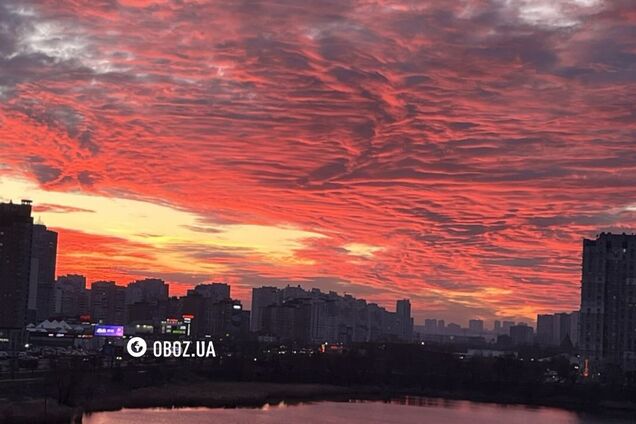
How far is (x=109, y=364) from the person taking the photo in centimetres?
10238

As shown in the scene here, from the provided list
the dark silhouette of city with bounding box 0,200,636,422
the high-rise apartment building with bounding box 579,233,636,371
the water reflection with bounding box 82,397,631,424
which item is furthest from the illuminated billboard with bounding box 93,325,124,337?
the high-rise apartment building with bounding box 579,233,636,371

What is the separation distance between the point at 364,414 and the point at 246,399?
49.1ft

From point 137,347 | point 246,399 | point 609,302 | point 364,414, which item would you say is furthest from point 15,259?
point 364,414

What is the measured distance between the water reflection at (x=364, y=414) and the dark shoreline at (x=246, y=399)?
7.73 ft

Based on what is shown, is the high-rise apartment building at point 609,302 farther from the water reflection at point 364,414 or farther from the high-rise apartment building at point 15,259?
the high-rise apartment building at point 15,259

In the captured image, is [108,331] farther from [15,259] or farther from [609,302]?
[609,302]

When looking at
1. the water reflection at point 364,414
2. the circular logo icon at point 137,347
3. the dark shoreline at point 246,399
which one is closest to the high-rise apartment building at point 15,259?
the circular logo icon at point 137,347

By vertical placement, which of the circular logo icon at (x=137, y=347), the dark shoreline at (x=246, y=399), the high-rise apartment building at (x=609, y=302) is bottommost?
the dark shoreline at (x=246, y=399)

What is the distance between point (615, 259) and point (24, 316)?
99.7 meters

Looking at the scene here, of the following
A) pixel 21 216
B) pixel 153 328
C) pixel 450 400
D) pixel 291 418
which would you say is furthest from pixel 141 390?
pixel 21 216

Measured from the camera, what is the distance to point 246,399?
9131 centimetres

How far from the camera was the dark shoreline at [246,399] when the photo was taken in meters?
65.2

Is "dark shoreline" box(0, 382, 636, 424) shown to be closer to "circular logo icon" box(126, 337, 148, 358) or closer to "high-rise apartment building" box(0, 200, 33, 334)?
"circular logo icon" box(126, 337, 148, 358)

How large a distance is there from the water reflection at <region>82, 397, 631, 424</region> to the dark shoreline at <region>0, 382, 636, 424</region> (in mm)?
2357
